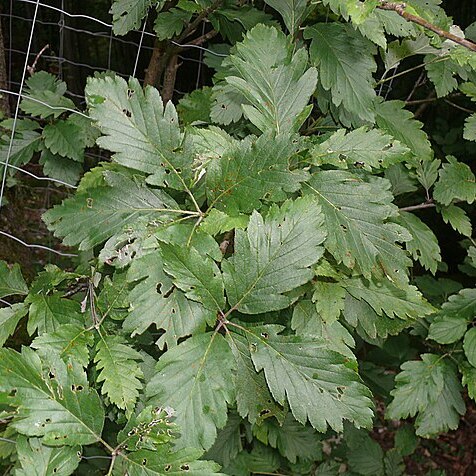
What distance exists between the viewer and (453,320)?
5.32ft

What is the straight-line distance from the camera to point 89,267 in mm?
1167

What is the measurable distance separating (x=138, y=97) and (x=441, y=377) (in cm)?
121

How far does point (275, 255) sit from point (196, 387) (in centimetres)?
23

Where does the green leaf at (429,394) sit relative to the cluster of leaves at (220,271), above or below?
below

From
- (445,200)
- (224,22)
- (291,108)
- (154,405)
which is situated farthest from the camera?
(445,200)

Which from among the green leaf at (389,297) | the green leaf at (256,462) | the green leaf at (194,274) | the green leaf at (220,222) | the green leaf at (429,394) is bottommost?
the green leaf at (256,462)

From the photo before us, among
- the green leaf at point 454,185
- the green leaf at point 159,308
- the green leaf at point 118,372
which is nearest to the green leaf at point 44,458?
the green leaf at point 118,372

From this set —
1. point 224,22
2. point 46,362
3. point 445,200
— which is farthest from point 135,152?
point 445,200

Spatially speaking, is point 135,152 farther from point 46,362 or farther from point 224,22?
point 224,22

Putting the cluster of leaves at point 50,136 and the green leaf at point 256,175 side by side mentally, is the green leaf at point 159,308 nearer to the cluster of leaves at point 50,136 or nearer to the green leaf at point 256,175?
the green leaf at point 256,175

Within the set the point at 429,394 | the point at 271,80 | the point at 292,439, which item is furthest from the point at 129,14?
the point at 292,439

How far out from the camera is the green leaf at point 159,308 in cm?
91

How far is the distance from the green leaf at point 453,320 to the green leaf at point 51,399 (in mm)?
1015

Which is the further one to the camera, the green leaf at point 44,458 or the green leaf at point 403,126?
the green leaf at point 403,126
